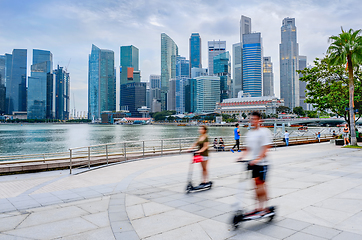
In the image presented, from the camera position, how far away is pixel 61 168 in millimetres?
12094

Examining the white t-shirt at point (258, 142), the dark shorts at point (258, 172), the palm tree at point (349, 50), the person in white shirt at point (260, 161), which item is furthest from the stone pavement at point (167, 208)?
the palm tree at point (349, 50)

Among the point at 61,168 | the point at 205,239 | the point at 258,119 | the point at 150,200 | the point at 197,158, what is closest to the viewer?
the point at 205,239

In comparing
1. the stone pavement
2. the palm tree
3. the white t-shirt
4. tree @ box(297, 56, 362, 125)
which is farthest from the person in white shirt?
tree @ box(297, 56, 362, 125)

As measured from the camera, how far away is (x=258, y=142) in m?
4.86

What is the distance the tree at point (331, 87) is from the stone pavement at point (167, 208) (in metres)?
17.3

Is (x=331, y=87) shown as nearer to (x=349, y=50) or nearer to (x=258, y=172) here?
(x=349, y=50)

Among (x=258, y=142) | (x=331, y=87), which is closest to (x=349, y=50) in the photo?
(x=331, y=87)

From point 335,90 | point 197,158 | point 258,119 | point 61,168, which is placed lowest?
point 61,168

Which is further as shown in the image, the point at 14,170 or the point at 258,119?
the point at 14,170

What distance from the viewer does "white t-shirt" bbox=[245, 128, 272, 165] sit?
4.81 metres

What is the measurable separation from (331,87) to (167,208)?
24.5m

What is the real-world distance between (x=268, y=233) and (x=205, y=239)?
1.09 metres

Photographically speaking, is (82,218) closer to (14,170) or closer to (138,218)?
(138,218)

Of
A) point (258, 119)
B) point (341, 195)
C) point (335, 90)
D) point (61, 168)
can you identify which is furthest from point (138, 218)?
point (335, 90)
